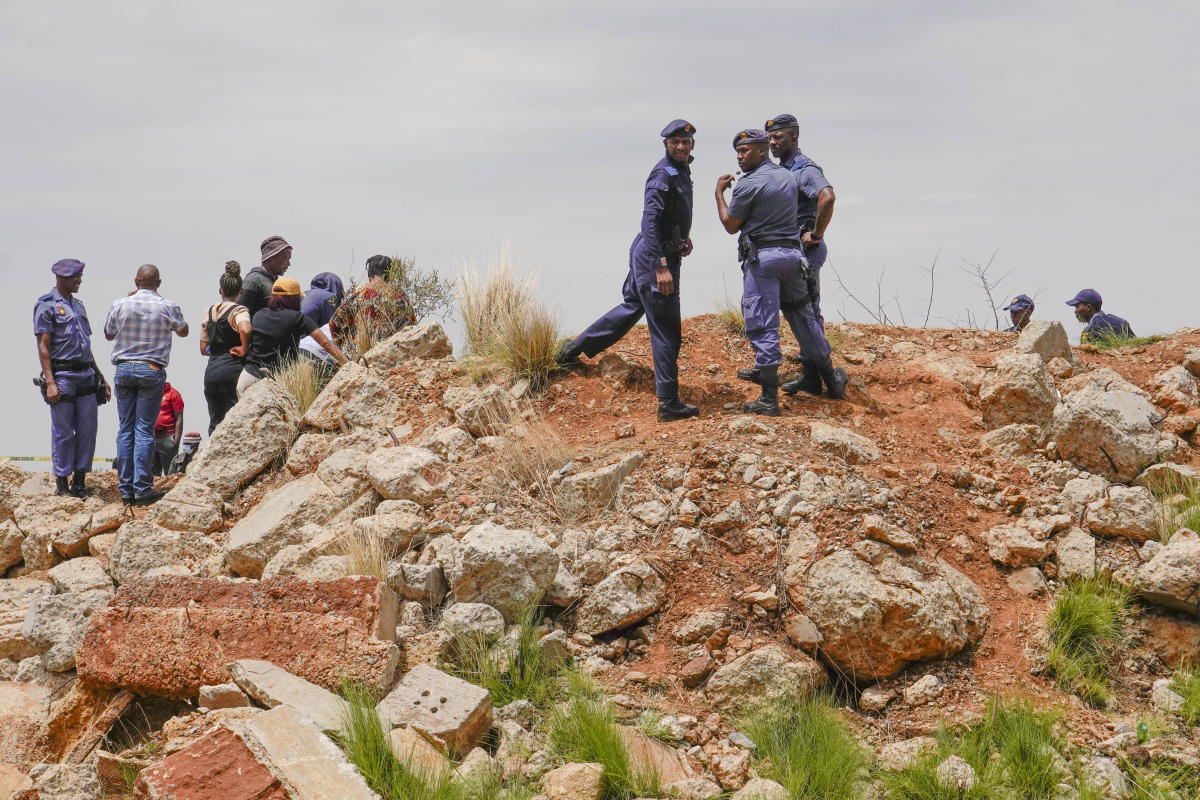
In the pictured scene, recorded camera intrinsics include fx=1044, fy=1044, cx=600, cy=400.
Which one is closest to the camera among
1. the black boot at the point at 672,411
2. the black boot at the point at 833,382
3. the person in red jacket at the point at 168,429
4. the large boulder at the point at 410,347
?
the black boot at the point at 672,411

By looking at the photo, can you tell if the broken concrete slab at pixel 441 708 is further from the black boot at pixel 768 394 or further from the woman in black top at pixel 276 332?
the woman in black top at pixel 276 332

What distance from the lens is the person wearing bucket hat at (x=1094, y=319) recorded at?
371 inches

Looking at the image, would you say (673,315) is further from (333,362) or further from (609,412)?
(333,362)

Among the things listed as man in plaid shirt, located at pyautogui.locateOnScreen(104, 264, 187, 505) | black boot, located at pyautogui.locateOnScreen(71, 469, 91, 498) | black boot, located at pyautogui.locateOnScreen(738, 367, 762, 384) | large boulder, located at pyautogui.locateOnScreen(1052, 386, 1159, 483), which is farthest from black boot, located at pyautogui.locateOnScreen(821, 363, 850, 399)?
black boot, located at pyautogui.locateOnScreen(71, 469, 91, 498)

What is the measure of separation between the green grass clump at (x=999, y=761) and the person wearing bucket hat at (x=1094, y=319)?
5.67 metres

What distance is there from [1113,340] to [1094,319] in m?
0.58

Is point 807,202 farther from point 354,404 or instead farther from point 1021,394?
A: point 354,404

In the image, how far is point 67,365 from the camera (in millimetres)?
8406

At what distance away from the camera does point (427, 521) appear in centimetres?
626

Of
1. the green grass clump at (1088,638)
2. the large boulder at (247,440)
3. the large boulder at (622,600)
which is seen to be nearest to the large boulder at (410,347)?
the large boulder at (247,440)

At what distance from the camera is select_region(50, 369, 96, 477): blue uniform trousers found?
27.6 ft

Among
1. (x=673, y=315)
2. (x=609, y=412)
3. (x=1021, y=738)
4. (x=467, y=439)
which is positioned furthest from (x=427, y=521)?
(x=1021, y=738)

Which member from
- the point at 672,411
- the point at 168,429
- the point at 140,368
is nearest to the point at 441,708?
the point at 672,411

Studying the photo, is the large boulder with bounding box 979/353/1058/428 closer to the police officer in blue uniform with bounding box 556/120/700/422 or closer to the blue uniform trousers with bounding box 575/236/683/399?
the police officer in blue uniform with bounding box 556/120/700/422
